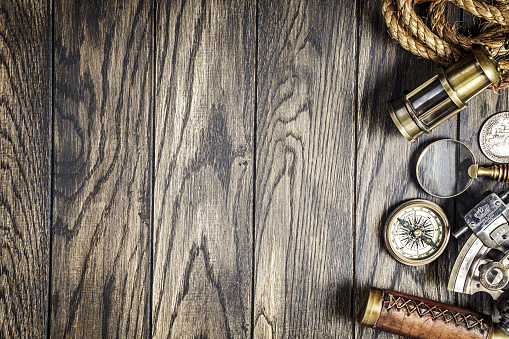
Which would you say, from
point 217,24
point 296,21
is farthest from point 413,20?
point 217,24

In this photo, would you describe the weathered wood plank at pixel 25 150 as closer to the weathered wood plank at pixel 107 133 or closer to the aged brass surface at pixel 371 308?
the weathered wood plank at pixel 107 133

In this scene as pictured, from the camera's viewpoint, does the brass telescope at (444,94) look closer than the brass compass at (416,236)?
Yes

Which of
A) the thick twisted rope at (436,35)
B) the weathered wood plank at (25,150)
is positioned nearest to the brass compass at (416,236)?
the thick twisted rope at (436,35)

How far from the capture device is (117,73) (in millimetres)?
1013

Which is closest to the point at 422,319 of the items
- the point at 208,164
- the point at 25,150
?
the point at 208,164

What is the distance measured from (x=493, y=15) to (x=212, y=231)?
78 centimetres

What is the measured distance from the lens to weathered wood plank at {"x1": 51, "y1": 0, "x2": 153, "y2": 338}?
1.01 metres

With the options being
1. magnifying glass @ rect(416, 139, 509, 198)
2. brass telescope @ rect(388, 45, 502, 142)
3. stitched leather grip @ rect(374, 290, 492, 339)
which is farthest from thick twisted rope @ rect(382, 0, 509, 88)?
stitched leather grip @ rect(374, 290, 492, 339)

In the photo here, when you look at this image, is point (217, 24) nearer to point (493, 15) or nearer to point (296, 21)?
point (296, 21)

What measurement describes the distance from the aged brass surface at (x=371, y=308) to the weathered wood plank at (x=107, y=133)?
0.52 m

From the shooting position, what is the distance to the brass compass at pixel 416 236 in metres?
0.98

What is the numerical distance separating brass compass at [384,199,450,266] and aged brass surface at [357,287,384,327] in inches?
4.3

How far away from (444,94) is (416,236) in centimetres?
34

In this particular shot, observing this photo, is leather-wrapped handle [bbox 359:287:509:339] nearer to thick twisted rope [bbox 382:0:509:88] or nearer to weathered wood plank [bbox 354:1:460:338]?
weathered wood plank [bbox 354:1:460:338]
